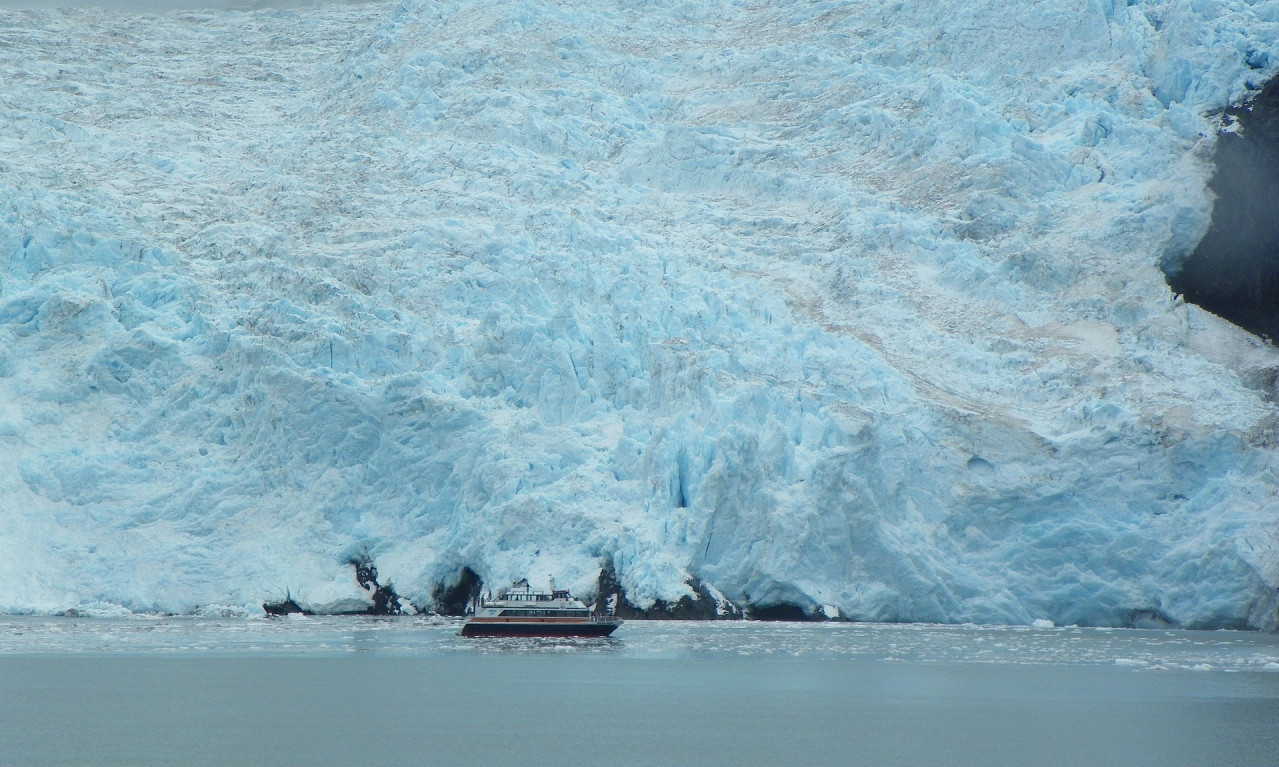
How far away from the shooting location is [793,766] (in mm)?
10680

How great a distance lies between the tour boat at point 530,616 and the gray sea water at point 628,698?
0.88ft

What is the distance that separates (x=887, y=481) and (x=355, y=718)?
10506 mm

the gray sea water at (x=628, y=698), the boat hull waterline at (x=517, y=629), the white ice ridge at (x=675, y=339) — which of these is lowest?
the gray sea water at (x=628, y=698)

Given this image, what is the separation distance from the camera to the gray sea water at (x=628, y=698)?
1119 cm

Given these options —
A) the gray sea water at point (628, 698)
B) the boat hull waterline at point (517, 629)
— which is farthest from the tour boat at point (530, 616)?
the gray sea water at point (628, 698)

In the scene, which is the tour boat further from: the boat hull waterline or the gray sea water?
the gray sea water

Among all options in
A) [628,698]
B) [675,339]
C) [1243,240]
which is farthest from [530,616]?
[1243,240]

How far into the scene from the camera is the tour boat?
2011 cm

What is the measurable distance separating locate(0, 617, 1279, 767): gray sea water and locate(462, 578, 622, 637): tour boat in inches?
10.6

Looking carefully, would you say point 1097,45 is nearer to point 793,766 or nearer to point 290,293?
point 290,293

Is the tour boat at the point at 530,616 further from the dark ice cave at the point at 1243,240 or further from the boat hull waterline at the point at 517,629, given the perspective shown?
the dark ice cave at the point at 1243,240

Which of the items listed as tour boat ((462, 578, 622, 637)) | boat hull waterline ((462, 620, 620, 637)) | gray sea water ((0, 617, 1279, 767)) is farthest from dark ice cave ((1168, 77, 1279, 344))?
boat hull waterline ((462, 620, 620, 637))

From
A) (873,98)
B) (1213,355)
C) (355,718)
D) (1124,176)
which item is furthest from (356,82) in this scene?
(355,718)

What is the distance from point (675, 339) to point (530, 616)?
530 centimetres
